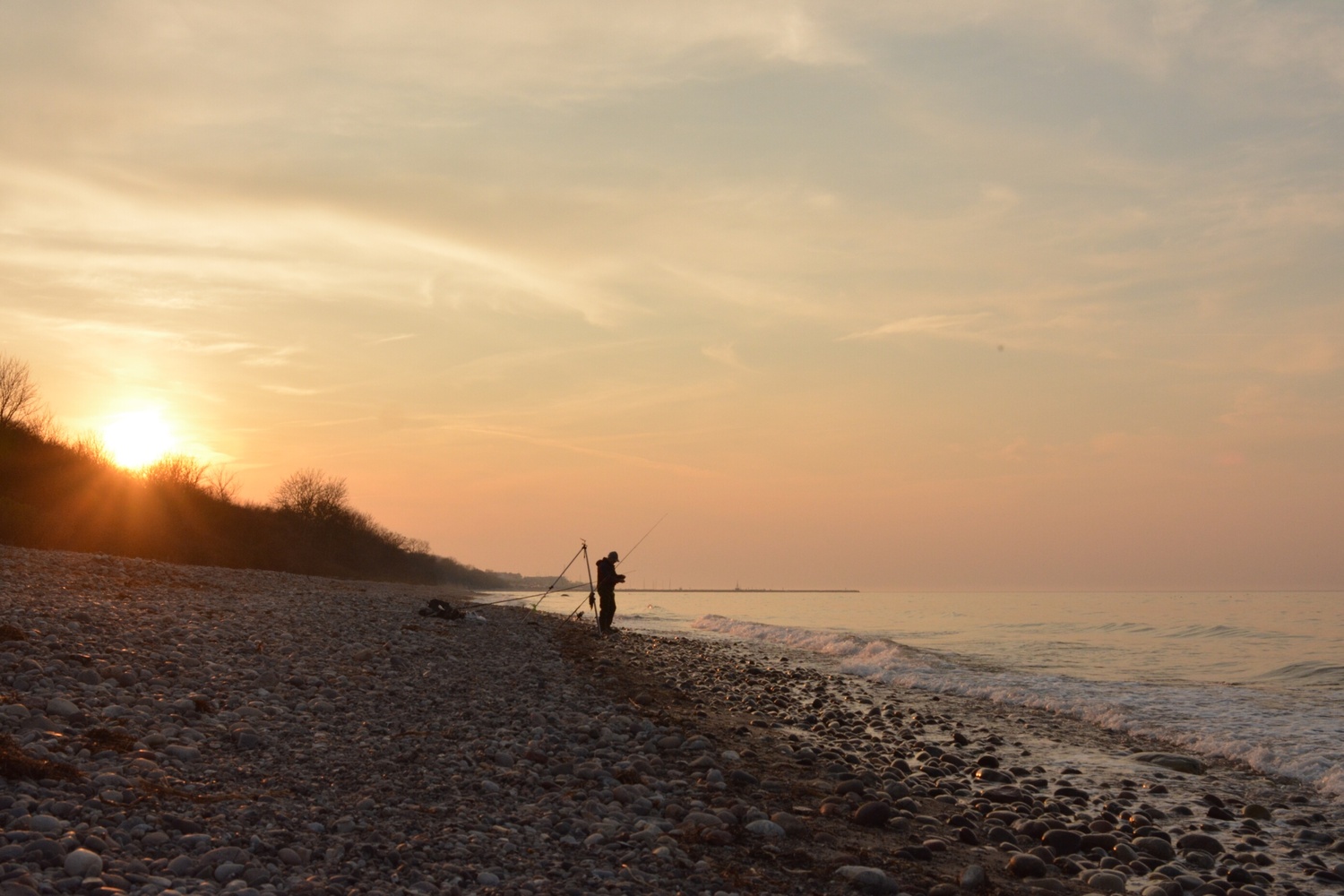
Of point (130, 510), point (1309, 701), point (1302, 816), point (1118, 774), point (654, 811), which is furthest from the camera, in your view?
point (130, 510)

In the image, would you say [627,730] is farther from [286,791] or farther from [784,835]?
[286,791]

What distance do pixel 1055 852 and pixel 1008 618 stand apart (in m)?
54.0

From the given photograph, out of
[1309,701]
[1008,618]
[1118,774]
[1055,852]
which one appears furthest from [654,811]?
[1008,618]

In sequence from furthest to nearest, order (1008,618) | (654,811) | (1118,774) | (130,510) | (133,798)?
(1008,618)
(130,510)
(1118,774)
(654,811)
(133,798)

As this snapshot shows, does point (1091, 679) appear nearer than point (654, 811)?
No

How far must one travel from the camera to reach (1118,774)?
1198 cm

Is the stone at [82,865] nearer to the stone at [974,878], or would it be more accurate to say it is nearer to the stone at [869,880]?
the stone at [869,880]

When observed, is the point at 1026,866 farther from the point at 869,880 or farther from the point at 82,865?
the point at 82,865

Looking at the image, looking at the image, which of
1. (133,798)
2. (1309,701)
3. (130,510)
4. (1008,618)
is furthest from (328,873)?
(1008,618)

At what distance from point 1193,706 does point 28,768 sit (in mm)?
19573

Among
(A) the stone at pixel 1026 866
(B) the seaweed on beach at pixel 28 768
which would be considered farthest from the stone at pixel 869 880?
(B) the seaweed on beach at pixel 28 768

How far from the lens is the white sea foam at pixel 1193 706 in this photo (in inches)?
524

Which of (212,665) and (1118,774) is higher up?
(212,665)

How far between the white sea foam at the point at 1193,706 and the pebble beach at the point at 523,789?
913mm
